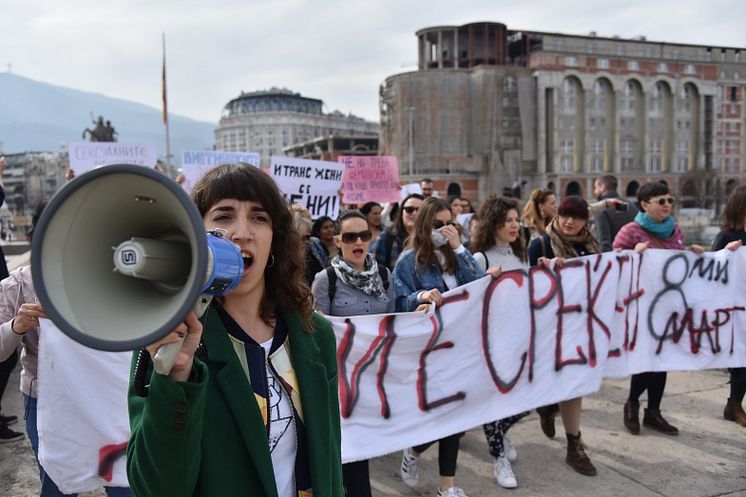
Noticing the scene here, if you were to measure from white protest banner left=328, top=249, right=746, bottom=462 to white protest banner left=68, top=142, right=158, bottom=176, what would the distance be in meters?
5.36

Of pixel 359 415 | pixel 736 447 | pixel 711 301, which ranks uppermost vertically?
pixel 711 301

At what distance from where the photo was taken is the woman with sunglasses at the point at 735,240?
16.5ft

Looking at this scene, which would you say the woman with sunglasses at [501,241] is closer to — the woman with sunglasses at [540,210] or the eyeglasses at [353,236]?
the woman with sunglasses at [540,210]

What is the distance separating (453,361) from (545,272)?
100 cm

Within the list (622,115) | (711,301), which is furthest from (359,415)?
(622,115)

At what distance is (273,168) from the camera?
7398mm

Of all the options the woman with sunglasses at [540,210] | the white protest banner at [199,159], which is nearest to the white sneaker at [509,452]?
the woman with sunglasses at [540,210]

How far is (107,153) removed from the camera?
8352mm

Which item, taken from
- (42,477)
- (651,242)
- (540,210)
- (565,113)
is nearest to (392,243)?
(540,210)

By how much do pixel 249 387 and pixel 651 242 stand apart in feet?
14.3

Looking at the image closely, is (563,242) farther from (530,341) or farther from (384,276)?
(384,276)

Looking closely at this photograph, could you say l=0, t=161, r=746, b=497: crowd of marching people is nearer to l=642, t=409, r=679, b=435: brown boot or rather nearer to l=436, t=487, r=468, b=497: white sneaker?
l=436, t=487, r=468, b=497: white sneaker

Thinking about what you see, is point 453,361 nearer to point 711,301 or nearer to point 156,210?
point 711,301

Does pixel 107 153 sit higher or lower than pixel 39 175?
lower
